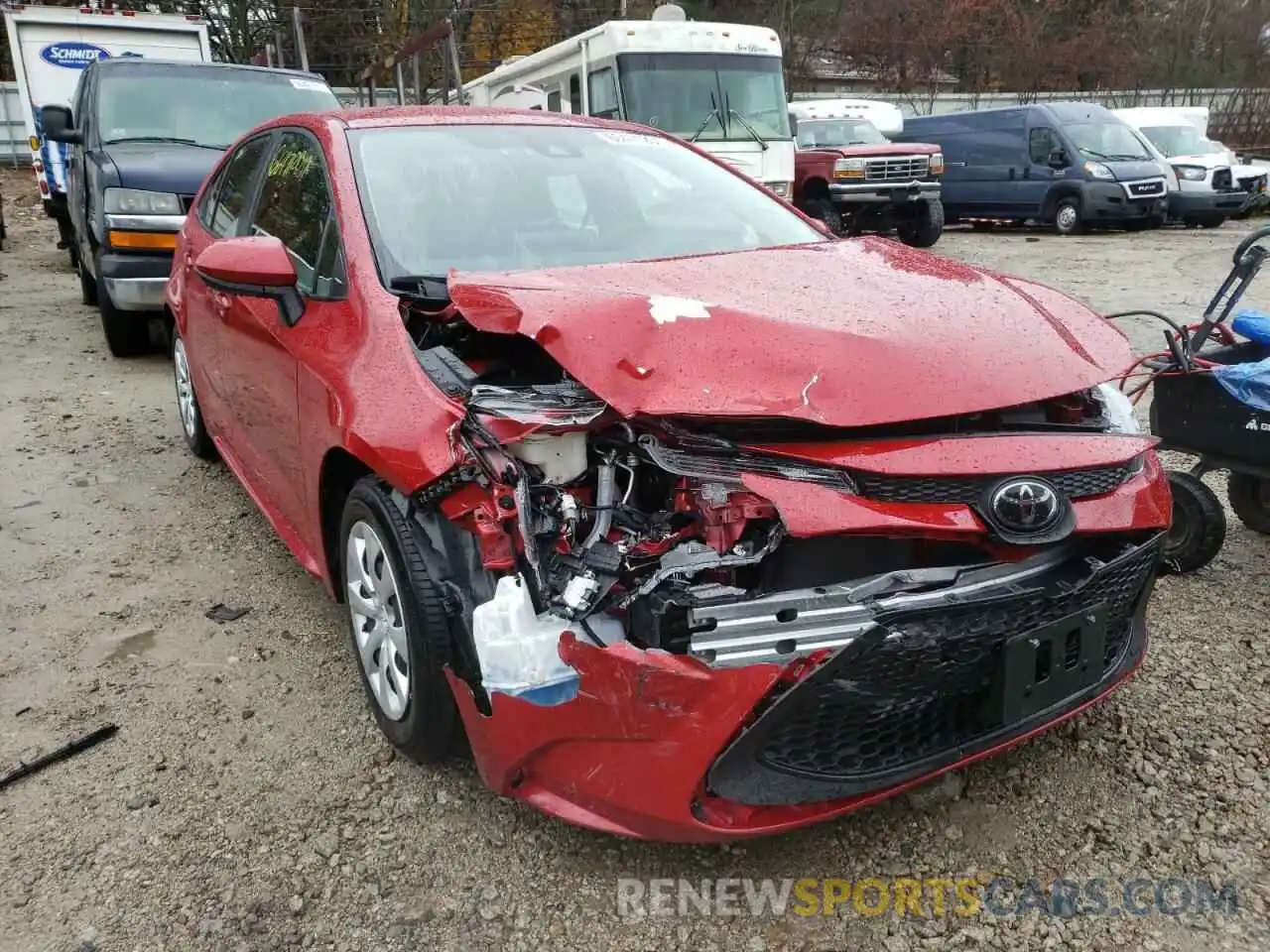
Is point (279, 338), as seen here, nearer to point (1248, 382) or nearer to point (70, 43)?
point (1248, 382)

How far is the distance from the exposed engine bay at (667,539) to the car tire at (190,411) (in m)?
2.94

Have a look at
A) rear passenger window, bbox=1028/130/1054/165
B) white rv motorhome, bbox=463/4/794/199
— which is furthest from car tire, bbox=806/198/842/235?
rear passenger window, bbox=1028/130/1054/165

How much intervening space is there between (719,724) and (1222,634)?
2075mm

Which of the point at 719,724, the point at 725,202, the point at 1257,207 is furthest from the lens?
the point at 1257,207

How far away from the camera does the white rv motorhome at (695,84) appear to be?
1053cm

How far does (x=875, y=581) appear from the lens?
73.7 inches

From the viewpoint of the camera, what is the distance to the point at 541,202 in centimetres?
302

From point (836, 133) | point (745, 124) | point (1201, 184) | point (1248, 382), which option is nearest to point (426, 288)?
point (1248, 382)

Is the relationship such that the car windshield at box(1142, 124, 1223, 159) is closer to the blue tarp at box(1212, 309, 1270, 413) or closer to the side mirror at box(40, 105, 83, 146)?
the blue tarp at box(1212, 309, 1270, 413)

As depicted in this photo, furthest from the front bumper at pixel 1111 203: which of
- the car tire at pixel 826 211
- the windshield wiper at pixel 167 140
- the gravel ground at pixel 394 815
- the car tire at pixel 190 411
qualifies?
the car tire at pixel 190 411

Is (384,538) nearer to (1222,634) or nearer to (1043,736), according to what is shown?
(1043,736)

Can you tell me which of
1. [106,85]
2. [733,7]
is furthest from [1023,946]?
[733,7]

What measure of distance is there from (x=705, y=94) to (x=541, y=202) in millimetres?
8496

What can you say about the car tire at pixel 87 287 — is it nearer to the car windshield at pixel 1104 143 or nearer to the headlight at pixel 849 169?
the headlight at pixel 849 169
